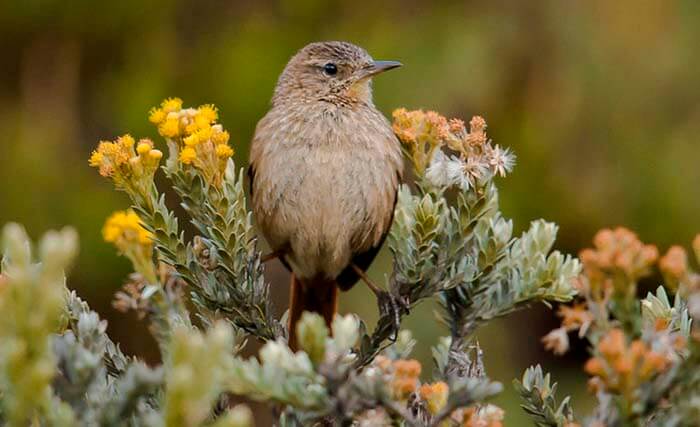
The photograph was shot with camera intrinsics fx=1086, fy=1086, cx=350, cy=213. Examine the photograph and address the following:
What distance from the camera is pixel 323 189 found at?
12.3ft

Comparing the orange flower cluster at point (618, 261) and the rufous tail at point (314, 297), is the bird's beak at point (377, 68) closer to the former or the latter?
the rufous tail at point (314, 297)

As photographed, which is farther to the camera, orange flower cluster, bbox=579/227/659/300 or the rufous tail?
the rufous tail

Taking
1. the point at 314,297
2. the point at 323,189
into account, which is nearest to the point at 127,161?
the point at 323,189

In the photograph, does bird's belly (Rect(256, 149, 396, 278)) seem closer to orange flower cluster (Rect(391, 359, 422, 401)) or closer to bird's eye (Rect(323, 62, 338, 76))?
bird's eye (Rect(323, 62, 338, 76))

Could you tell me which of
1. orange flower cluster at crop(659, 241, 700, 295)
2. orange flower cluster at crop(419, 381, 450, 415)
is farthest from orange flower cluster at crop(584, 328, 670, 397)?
orange flower cluster at crop(419, 381, 450, 415)

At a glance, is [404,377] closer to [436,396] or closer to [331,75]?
[436,396]

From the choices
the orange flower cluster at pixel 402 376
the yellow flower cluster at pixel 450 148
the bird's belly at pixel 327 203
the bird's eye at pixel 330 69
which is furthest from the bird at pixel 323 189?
the orange flower cluster at pixel 402 376

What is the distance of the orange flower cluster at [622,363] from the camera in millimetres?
1735

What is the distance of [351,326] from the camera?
6.41ft

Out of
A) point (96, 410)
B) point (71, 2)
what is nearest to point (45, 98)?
point (71, 2)

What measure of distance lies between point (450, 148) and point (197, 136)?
63 cm

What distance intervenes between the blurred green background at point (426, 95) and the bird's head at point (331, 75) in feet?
2.32

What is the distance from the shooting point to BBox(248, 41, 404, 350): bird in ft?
12.3

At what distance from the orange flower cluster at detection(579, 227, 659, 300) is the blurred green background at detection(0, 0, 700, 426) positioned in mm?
3135
